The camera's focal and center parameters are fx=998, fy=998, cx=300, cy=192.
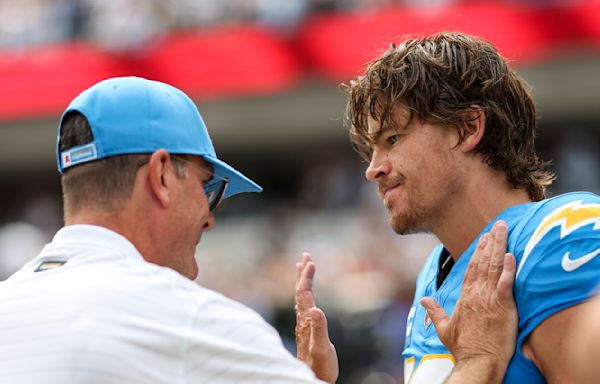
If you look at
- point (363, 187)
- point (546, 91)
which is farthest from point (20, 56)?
point (546, 91)

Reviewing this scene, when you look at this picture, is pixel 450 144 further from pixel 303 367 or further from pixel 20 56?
pixel 20 56

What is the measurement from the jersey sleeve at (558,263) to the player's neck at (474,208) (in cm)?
30

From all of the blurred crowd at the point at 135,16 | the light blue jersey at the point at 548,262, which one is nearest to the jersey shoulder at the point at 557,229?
the light blue jersey at the point at 548,262

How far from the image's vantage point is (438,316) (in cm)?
279

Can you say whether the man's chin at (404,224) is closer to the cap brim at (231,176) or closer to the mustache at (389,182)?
the mustache at (389,182)

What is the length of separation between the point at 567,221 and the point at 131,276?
1.13 meters

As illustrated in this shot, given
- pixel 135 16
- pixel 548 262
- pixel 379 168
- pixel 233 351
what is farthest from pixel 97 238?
pixel 135 16

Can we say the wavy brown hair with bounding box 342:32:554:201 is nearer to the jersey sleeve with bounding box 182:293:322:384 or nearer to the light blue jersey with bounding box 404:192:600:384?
the light blue jersey with bounding box 404:192:600:384

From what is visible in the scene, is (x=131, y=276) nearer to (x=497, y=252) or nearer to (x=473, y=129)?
(x=497, y=252)

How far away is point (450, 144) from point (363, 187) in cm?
999

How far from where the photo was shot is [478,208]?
2963 millimetres

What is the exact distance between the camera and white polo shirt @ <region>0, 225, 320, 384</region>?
2.21 m

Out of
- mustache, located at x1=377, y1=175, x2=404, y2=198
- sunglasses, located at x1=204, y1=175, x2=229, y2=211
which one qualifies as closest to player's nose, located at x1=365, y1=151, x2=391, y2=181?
mustache, located at x1=377, y1=175, x2=404, y2=198

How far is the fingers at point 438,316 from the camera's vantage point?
2.76m
